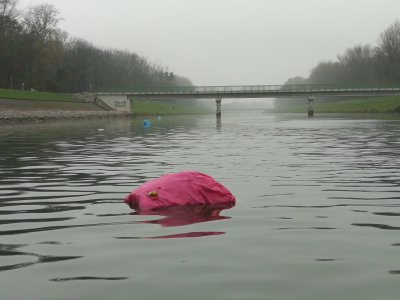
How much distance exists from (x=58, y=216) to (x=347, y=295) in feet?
20.5

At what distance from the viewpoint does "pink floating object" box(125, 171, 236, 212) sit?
431 inches

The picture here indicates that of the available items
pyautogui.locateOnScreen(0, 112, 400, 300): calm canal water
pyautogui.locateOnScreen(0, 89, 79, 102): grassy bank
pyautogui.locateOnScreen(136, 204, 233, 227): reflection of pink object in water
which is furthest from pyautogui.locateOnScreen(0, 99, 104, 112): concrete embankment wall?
pyautogui.locateOnScreen(136, 204, 233, 227): reflection of pink object in water

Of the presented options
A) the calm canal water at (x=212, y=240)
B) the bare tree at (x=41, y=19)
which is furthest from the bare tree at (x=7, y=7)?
the calm canal water at (x=212, y=240)

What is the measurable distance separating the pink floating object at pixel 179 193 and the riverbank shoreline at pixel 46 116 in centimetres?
6136

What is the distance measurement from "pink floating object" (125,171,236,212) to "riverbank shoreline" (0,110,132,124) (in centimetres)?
6136

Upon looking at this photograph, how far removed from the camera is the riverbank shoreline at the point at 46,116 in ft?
233

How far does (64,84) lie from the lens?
134 meters

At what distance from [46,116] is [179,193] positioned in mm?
75435

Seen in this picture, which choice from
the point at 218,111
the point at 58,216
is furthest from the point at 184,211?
the point at 218,111

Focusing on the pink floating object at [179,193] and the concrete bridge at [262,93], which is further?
the concrete bridge at [262,93]

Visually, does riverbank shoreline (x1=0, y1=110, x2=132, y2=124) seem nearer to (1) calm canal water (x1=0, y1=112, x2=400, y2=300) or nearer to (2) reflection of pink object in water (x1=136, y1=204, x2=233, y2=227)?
(1) calm canal water (x1=0, y1=112, x2=400, y2=300)

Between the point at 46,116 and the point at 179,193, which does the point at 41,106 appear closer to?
A: the point at 46,116

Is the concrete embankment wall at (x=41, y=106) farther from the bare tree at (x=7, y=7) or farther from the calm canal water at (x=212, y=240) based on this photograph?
the calm canal water at (x=212, y=240)

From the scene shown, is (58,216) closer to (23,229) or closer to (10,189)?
(23,229)
